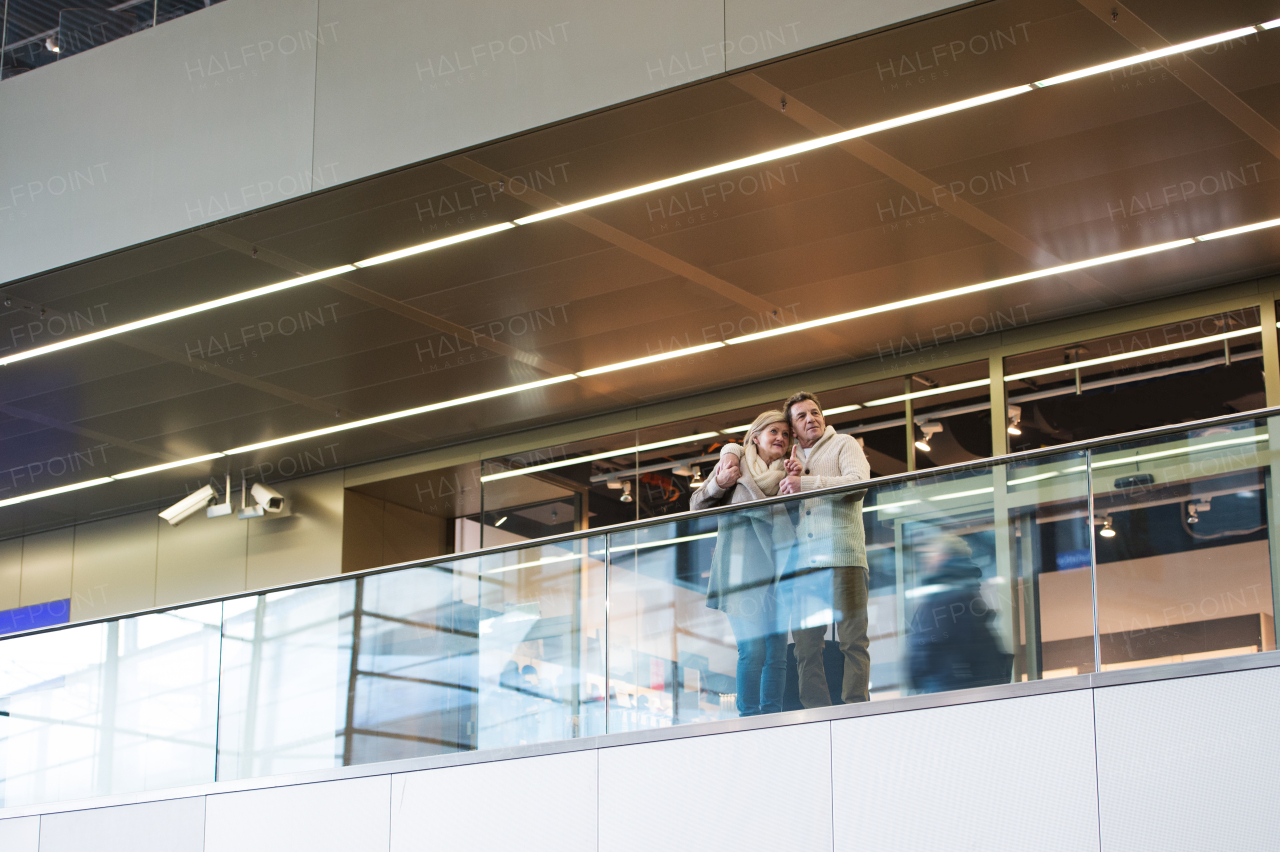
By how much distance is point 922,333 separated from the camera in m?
11.5

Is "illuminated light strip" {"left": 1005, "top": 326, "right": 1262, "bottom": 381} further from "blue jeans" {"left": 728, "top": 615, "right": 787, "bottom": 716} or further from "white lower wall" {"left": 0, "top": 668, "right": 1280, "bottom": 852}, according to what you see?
"white lower wall" {"left": 0, "top": 668, "right": 1280, "bottom": 852}

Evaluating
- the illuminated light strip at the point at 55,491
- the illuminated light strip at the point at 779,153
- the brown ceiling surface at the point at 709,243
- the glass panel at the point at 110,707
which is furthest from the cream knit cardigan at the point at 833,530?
the illuminated light strip at the point at 55,491

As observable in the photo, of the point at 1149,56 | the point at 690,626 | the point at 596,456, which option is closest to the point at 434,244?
the point at 690,626

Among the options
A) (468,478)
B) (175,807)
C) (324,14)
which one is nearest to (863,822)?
(175,807)

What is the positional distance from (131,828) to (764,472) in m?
4.86

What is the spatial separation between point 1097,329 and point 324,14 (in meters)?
6.36

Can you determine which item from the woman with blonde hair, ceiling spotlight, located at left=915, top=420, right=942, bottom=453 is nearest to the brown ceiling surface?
ceiling spotlight, located at left=915, top=420, right=942, bottom=453

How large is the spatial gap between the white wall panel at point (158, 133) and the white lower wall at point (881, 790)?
3862 mm

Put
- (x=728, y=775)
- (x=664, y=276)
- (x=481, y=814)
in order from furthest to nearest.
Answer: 1. (x=664, y=276)
2. (x=481, y=814)
3. (x=728, y=775)

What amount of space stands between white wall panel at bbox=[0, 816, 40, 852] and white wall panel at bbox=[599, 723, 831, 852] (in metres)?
4.47

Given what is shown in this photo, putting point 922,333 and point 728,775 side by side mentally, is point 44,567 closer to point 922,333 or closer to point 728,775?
point 922,333

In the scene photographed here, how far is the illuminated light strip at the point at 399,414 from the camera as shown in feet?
40.8

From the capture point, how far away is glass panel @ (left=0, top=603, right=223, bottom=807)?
29.0 feet

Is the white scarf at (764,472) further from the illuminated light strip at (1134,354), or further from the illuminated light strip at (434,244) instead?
the illuminated light strip at (1134,354)
